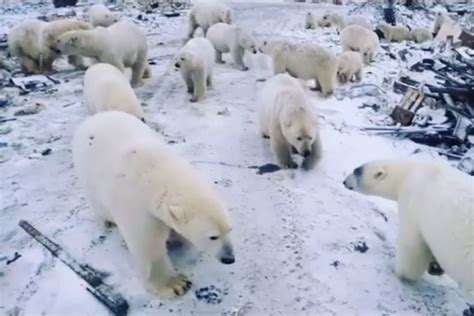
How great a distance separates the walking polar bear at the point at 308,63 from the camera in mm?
7980

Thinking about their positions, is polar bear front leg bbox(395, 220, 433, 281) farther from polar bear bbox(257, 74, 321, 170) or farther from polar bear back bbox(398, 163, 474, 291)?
polar bear bbox(257, 74, 321, 170)

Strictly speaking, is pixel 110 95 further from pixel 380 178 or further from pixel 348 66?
pixel 348 66

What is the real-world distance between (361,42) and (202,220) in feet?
26.6

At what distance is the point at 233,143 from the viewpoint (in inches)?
242

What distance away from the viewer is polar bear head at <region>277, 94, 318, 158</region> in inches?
200

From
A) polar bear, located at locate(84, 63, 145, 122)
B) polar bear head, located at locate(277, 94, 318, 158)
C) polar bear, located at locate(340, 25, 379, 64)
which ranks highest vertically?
polar bear head, located at locate(277, 94, 318, 158)

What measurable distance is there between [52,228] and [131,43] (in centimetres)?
465

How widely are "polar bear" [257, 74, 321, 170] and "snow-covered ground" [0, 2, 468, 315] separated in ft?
0.67

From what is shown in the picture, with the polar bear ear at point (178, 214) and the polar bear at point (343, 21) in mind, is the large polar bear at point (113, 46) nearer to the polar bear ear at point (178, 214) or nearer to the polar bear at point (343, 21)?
the polar bear ear at point (178, 214)

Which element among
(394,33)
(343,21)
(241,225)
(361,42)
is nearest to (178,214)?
(241,225)

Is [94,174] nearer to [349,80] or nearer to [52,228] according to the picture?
[52,228]

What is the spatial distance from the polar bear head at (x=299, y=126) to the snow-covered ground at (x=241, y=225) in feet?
1.16

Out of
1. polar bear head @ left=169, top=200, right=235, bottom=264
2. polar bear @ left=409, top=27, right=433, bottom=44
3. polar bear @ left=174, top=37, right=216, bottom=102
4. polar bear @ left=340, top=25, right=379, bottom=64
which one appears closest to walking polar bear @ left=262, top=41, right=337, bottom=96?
polar bear @ left=174, top=37, right=216, bottom=102

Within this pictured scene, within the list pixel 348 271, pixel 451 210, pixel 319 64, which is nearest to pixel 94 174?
pixel 348 271
